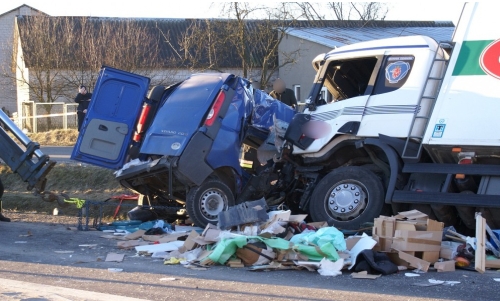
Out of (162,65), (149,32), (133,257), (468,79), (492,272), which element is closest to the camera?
(492,272)

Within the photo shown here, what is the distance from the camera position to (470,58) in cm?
868

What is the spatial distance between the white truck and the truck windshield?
0.6 inches

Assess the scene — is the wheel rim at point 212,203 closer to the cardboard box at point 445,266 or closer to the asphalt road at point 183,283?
the asphalt road at point 183,283

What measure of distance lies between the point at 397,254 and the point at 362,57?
10.9ft

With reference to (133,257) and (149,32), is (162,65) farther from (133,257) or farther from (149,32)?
(133,257)

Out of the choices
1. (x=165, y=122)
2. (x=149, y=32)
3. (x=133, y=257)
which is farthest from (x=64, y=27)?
(x=133, y=257)

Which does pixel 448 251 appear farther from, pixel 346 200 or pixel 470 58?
pixel 470 58

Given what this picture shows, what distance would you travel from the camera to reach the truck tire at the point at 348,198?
29.9 ft

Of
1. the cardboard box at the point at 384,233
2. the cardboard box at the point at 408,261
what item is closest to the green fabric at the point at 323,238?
the cardboard box at the point at 384,233

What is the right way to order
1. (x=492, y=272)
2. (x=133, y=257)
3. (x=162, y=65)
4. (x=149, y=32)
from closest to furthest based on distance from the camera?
1. (x=492, y=272)
2. (x=133, y=257)
3. (x=162, y=65)
4. (x=149, y=32)

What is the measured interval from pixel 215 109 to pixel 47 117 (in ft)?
66.5

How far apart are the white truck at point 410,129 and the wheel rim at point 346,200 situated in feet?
0.04

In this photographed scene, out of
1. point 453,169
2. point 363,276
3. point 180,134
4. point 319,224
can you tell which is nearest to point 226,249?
Answer: point 363,276

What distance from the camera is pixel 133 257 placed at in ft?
26.1
